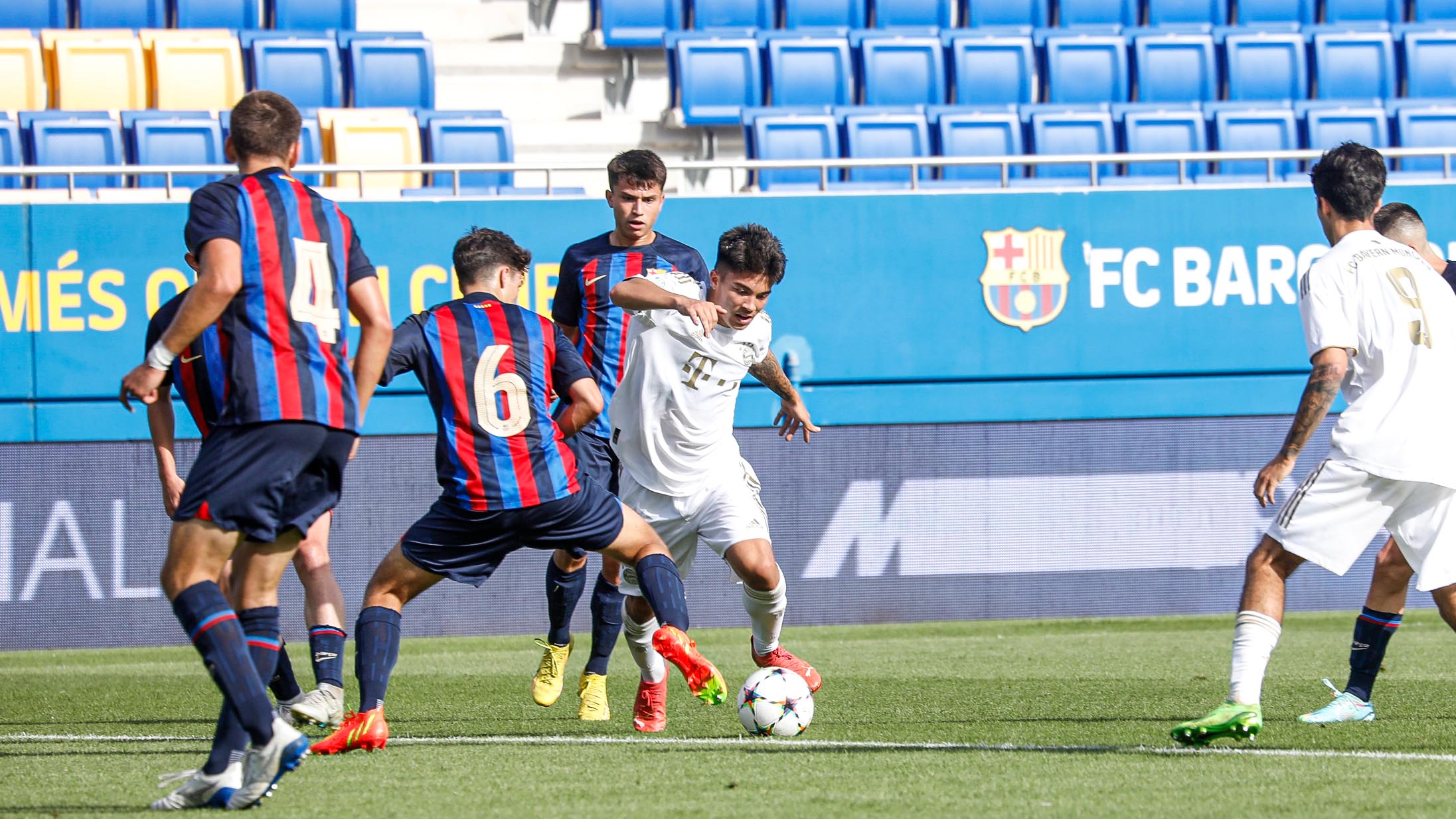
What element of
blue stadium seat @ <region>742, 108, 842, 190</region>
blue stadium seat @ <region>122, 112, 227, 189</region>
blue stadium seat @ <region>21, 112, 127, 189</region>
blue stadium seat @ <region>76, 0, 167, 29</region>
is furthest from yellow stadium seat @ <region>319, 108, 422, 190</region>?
blue stadium seat @ <region>742, 108, 842, 190</region>

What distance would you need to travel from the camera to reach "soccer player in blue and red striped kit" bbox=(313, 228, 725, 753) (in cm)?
506

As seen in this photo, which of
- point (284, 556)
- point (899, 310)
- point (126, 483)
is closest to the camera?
point (284, 556)

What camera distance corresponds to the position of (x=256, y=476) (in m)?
4.07

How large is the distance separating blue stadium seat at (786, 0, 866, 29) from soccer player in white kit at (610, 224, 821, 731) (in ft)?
34.1

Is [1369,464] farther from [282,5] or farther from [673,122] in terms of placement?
[282,5]

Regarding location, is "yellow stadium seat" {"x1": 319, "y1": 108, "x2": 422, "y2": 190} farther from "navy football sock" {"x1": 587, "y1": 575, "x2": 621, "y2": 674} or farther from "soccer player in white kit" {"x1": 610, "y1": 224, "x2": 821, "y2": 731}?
"soccer player in white kit" {"x1": 610, "y1": 224, "x2": 821, "y2": 731}

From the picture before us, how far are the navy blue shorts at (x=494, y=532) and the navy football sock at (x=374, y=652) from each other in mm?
208

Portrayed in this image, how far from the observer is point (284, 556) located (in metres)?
4.36

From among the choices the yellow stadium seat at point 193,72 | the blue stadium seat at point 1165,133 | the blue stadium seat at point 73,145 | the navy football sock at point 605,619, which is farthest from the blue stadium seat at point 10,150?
the blue stadium seat at point 1165,133

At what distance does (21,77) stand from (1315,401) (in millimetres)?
11705

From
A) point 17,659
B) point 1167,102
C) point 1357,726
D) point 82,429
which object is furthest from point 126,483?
point 1167,102

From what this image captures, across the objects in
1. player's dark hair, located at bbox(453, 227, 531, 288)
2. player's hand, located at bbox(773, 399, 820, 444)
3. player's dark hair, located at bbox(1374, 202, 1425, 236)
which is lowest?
player's hand, located at bbox(773, 399, 820, 444)

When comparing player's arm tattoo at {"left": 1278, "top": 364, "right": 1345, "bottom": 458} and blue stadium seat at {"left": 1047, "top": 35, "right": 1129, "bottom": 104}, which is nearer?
player's arm tattoo at {"left": 1278, "top": 364, "right": 1345, "bottom": 458}

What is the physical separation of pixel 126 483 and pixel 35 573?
0.83 m
